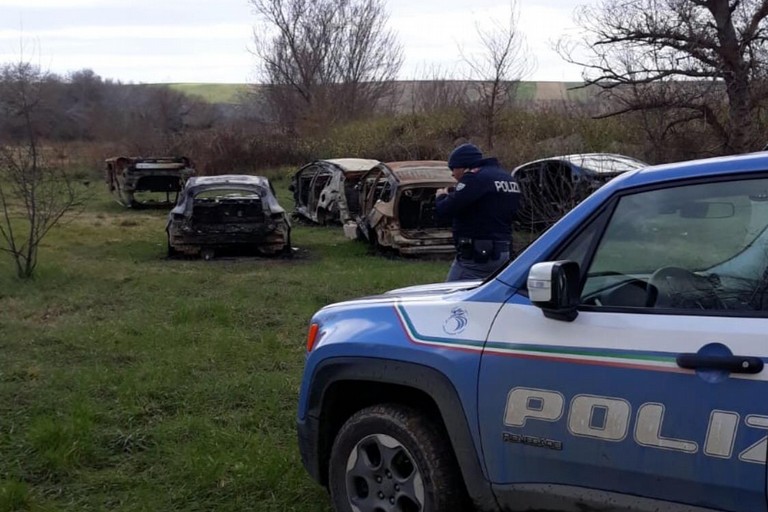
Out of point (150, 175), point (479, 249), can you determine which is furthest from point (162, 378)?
point (150, 175)

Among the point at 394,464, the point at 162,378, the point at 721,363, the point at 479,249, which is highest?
the point at 721,363

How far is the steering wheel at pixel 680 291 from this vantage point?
9.09 feet

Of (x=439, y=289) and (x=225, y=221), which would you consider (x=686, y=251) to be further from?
(x=225, y=221)

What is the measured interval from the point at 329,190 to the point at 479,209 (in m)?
10.9

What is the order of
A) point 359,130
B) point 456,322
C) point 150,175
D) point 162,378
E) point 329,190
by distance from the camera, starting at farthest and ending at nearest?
point 359,130, point 150,175, point 329,190, point 162,378, point 456,322

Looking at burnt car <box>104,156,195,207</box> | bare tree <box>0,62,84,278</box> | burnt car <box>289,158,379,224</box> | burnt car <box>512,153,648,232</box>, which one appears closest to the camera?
burnt car <box>512,153,648,232</box>

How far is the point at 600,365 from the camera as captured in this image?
2.80 meters

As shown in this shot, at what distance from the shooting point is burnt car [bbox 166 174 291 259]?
13109 mm

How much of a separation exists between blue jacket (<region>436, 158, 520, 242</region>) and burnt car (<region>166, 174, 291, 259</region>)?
288 inches

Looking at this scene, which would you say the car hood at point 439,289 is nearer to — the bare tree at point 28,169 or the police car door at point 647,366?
the police car door at point 647,366

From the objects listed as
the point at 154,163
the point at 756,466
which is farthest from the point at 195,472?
the point at 154,163

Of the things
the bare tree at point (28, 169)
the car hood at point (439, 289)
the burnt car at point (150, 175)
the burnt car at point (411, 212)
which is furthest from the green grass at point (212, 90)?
the car hood at point (439, 289)

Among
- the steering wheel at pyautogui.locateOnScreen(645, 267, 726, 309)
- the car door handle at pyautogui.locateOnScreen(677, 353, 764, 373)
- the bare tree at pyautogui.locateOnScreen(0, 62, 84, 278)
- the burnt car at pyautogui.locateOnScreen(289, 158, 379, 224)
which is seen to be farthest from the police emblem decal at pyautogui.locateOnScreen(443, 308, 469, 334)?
the burnt car at pyautogui.locateOnScreen(289, 158, 379, 224)

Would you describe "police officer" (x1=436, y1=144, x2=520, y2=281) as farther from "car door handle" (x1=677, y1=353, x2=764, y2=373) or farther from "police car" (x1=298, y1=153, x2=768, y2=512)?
"car door handle" (x1=677, y1=353, x2=764, y2=373)
